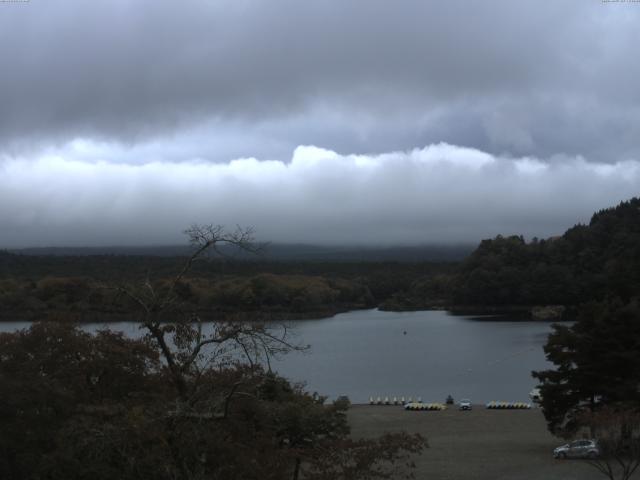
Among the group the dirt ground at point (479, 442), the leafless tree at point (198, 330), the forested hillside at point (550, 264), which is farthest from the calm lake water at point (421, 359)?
the leafless tree at point (198, 330)

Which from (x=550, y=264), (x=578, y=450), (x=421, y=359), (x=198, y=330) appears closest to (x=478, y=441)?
(x=578, y=450)

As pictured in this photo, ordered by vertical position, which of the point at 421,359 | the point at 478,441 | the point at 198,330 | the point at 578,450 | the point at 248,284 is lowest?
the point at 421,359

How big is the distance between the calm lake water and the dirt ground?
7439 mm

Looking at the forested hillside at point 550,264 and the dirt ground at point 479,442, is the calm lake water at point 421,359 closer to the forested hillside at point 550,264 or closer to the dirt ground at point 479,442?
the dirt ground at point 479,442

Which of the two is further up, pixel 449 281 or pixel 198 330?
pixel 198 330

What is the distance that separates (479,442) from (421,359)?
35575 mm

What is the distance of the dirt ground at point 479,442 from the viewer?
Answer: 2164 centimetres

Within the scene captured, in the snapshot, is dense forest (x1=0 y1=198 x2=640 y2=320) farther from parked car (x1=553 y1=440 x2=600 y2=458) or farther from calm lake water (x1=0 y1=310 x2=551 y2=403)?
parked car (x1=553 y1=440 x2=600 y2=458)

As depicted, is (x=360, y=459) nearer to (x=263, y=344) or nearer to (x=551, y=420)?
(x=263, y=344)

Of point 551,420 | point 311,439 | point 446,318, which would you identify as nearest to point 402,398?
point 551,420

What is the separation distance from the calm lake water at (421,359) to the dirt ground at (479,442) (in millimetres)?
7439

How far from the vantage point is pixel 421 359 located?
6366cm

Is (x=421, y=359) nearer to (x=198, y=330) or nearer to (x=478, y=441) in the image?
(x=478, y=441)

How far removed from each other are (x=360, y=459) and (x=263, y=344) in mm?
2385
